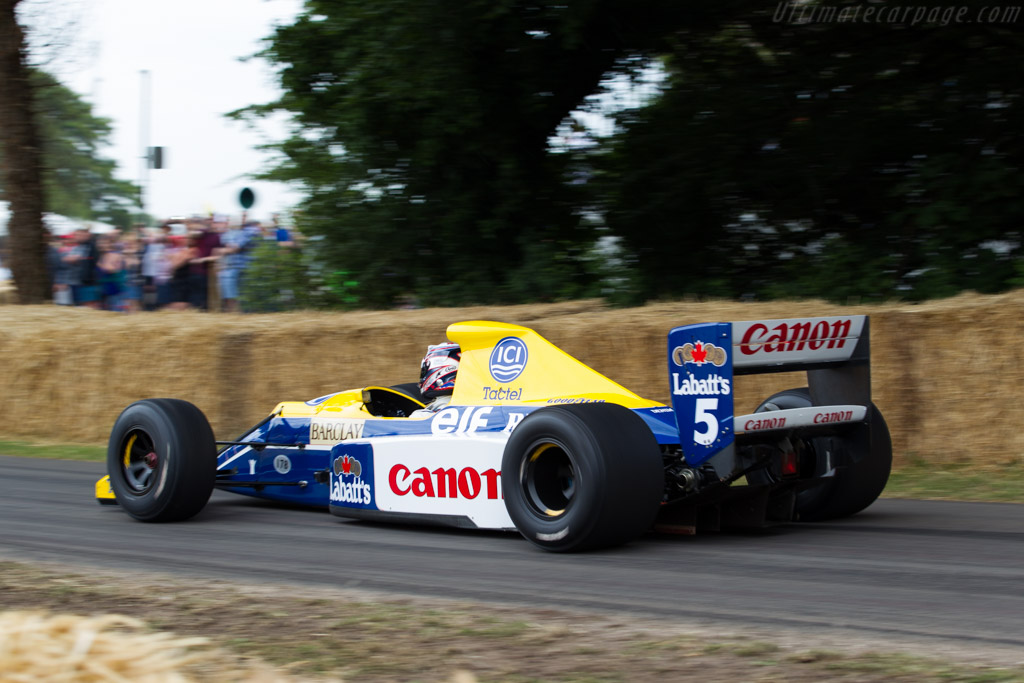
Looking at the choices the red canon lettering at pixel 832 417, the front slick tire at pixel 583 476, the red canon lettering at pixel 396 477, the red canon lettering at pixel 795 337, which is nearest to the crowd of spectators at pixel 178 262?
the red canon lettering at pixel 396 477

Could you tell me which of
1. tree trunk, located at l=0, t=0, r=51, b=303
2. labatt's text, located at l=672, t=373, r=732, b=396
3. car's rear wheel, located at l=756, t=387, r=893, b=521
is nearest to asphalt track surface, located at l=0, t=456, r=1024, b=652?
Answer: car's rear wheel, located at l=756, t=387, r=893, b=521

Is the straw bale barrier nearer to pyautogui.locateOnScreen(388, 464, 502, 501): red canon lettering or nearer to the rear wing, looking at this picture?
the rear wing

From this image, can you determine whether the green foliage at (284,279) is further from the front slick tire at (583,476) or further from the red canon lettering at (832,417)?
the red canon lettering at (832,417)

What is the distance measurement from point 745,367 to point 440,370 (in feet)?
6.86

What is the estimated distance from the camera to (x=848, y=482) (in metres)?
6.09

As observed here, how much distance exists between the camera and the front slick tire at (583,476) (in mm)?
4984

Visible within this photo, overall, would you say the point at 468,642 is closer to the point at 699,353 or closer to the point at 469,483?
the point at 699,353

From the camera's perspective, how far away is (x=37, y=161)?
1514 cm

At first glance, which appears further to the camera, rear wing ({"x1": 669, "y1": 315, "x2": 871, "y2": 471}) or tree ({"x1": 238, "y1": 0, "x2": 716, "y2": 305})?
tree ({"x1": 238, "y1": 0, "x2": 716, "y2": 305})

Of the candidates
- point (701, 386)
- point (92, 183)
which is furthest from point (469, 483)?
point (92, 183)

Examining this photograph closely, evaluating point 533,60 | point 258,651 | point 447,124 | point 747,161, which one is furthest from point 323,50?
point 258,651

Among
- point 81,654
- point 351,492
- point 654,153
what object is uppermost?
point 654,153

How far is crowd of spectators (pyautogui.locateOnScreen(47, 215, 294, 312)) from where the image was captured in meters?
13.8

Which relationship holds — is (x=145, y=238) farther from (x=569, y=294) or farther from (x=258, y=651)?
(x=258, y=651)
